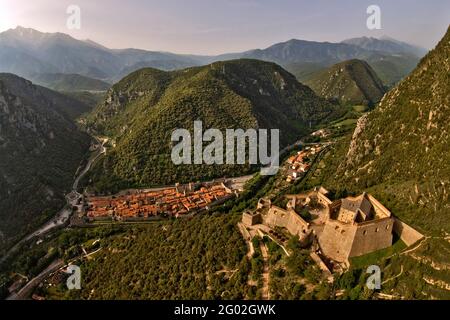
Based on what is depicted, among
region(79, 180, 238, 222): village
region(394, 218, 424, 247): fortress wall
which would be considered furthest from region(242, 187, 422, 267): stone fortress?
region(79, 180, 238, 222): village

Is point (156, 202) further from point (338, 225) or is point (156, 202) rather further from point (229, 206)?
point (338, 225)

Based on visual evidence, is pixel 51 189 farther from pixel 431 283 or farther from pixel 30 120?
pixel 431 283

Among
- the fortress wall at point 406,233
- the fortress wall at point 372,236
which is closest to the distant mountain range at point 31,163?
the fortress wall at point 372,236

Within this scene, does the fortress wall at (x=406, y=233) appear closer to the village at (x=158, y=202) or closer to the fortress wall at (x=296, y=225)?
the fortress wall at (x=296, y=225)

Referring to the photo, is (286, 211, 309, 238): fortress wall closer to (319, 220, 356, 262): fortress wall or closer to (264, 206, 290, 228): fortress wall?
(264, 206, 290, 228): fortress wall
